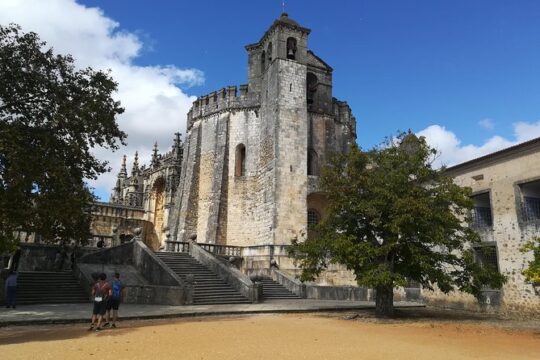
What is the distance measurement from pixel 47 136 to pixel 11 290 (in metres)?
5.17

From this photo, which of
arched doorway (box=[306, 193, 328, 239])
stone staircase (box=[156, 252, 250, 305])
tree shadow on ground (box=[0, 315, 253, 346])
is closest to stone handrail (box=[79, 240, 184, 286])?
stone staircase (box=[156, 252, 250, 305])

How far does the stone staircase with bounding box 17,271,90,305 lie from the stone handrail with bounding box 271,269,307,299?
896 cm

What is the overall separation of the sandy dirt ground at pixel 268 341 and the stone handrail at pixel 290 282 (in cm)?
750

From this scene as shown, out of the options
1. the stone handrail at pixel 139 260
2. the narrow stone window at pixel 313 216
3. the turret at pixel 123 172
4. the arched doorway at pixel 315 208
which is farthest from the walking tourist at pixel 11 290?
the turret at pixel 123 172

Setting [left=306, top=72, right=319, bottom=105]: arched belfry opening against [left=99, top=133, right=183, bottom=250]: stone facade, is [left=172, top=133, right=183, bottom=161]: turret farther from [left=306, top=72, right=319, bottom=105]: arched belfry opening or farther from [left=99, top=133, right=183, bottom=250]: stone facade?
[left=306, top=72, right=319, bottom=105]: arched belfry opening

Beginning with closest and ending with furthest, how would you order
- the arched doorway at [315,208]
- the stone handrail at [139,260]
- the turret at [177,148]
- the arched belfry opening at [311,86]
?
Result: the stone handrail at [139,260] → the arched doorway at [315,208] → the arched belfry opening at [311,86] → the turret at [177,148]

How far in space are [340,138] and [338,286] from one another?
40.8 feet

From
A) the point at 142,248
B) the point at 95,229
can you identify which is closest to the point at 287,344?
the point at 142,248

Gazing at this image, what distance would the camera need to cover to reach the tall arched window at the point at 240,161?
2938 cm

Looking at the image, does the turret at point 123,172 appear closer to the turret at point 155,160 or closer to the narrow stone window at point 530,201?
the turret at point 155,160

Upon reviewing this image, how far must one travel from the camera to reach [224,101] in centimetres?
3081

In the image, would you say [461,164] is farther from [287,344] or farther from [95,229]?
[95,229]

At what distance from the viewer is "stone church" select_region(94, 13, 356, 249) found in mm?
25812

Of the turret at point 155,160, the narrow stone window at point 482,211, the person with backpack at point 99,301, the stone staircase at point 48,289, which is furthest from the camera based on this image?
the turret at point 155,160
